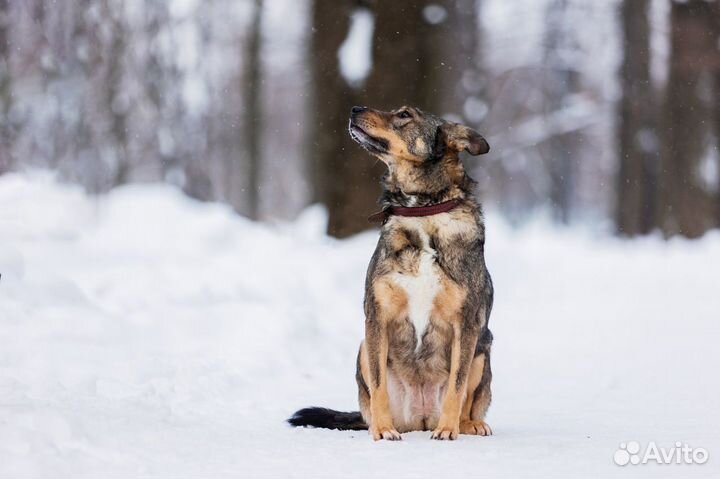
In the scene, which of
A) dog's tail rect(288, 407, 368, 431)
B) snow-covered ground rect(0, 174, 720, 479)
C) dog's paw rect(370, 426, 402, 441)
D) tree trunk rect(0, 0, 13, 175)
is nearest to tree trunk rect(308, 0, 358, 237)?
snow-covered ground rect(0, 174, 720, 479)

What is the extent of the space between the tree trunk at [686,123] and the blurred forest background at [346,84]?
33 millimetres

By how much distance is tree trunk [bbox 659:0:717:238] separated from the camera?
16.7 meters

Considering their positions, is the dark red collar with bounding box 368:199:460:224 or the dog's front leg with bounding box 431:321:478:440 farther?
the dark red collar with bounding box 368:199:460:224

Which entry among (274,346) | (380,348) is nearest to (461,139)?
(380,348)

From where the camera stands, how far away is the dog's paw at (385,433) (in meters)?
5.31

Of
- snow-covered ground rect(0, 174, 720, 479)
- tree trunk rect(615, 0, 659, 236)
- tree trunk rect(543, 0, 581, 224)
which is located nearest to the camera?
snow-covered ground rect(0, 174, 720, 479)

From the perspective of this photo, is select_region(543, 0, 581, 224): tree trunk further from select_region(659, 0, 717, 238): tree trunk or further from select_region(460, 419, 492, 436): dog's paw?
select_region(460, 419, 492, 436): dog's paw

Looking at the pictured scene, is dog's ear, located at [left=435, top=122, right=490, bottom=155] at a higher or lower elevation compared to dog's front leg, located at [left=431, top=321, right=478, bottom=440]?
higher

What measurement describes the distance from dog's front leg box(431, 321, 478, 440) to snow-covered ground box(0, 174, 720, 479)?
0.14 metres

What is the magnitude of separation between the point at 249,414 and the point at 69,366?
1.42 metres

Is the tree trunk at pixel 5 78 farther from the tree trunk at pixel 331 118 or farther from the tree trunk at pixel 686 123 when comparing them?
the tree trunk at pixel 686 123

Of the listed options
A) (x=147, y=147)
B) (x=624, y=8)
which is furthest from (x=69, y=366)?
(x=147, y=147)

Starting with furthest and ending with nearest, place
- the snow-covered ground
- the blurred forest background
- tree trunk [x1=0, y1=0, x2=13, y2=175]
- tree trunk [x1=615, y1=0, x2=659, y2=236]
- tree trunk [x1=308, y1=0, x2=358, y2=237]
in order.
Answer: tree trunk [x1=615, y1=0, x2=659, y2=236], tree trunk [x1=0, y1=0, x2=13, y2=175], the blurred forest background, tree trunk [x1=308, y1=0, x2=358, y2=237], the snow-covered ground

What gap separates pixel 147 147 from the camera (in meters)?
27.9
